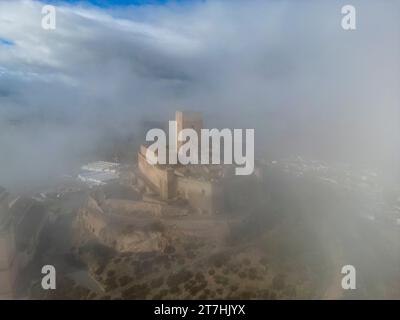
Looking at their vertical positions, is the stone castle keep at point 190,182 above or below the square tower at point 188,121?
below

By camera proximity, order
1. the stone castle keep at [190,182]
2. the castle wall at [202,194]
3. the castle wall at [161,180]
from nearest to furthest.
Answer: the castle wall at [202,194], the stone castle keep at [190,182], the castle wall at [161,180]

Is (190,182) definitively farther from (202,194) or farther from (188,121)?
A: (188,121)

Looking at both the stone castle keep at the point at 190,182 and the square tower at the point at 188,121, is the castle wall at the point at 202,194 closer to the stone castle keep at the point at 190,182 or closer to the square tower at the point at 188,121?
the stone castle keep at the point at 190,182

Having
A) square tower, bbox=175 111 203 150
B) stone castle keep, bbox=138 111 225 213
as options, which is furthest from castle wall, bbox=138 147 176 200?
square tower, bbox=175 111 203 150

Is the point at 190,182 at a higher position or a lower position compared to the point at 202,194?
higher

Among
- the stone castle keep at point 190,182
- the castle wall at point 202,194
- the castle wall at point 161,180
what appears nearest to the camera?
the castle wall at point 202,194

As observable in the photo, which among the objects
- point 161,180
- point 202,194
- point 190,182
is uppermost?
point 161,180

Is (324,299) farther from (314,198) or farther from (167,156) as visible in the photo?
(314,198)

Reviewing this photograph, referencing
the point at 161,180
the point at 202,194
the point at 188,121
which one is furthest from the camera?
the point at 188,121

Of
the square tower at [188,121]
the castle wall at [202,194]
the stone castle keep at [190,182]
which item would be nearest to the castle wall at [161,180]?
the stone castle keep at [190,182]

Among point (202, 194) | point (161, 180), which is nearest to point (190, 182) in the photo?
point (202, 194)
